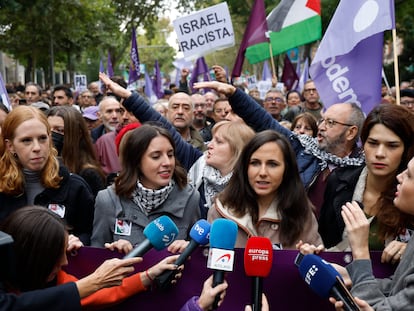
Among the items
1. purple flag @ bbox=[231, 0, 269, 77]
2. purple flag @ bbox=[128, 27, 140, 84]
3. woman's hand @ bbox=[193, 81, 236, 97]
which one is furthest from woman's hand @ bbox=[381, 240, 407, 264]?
purple flag @ bbox=[128, 27, 140, 84]

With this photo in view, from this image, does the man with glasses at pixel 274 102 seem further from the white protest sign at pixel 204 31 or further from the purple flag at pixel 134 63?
the purple flag at pixel 134 63

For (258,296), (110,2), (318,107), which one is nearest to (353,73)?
(258,296)

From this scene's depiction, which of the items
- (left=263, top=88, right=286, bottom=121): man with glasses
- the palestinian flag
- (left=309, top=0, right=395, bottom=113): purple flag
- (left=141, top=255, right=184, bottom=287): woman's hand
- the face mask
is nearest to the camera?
(left=141, top=255, right=184, bottom=287): woman's hand

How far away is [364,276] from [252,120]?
279cm

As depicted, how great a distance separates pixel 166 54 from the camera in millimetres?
86812

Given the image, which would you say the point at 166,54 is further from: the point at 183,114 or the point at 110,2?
the point at 183,114

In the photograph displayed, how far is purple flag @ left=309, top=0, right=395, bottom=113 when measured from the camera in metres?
5.77

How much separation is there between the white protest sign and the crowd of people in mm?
5073

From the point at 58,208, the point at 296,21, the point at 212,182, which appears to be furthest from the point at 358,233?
the point at 296,21

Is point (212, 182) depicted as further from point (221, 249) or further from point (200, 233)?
point (221, 249)

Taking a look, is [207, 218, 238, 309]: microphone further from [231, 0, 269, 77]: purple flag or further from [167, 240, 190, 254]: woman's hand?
[231, 0, 269, 77]: purple flag

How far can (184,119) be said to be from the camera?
7184 millimetres

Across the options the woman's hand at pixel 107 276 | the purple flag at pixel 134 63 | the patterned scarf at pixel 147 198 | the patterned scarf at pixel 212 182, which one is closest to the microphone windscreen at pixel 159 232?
the woman's hand at pixel 107 276

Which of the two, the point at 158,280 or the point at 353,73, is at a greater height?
the point at 353,73
